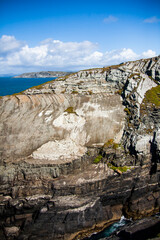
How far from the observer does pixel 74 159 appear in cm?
2978

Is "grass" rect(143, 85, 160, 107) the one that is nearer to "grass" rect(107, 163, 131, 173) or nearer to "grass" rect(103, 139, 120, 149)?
"grass" rect(103, 139, 120, 149)

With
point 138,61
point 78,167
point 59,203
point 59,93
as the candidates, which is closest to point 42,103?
point 59,93

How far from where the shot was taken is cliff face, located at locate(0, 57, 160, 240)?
2652 cm

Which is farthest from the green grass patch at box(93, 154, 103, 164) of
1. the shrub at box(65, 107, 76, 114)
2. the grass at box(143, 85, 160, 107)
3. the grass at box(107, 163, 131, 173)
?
the grass at box(143, 85, 160, 107)

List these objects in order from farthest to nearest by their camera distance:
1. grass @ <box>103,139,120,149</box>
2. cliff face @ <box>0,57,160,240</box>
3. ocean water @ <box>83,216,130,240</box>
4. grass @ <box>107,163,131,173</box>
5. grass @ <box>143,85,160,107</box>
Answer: grass @ <box>143,85,160,107</box> → grass @ <box>103,139,120,149</box> → grass @ <box>107,163,131,173</box> → cliff face @ <box>0,57,160,240</box> → ocean water @ <box>83,216,130,240</box>

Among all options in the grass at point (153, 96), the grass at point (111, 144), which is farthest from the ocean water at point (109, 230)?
the grass at point (153, 96)

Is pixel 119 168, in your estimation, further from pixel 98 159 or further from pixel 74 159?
pixel 74 159

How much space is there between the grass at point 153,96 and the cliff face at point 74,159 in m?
0.25

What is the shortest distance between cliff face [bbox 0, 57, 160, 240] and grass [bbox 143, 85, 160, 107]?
25 centimetres

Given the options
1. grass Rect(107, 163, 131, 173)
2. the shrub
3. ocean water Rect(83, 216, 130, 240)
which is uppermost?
the shrub

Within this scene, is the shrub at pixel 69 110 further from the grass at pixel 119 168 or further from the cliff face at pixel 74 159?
the grass at pixel 119 168

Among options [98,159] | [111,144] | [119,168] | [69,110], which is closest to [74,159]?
[98,159]

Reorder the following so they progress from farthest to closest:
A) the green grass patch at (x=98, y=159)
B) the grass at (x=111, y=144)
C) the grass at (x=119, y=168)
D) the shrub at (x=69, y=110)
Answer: the shrub at (x=69, y=110)
the grass at (x=111, y=144)
the green grass patch at (x=98, y=159)
the grass at (x=119, y=168)

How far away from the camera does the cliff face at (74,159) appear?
26516 millimetres
